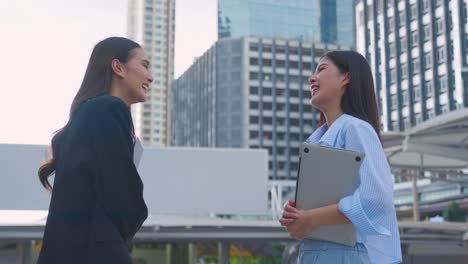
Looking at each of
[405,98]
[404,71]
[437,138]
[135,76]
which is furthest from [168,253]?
[404,71]

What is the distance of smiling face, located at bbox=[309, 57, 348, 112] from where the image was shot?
245 cm

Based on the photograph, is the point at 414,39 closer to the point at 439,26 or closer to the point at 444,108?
the point at 439,26

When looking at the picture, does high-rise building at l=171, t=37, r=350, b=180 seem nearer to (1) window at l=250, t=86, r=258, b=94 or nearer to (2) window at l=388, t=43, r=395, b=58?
(1) window at l=250, t=86, r=258, b=94

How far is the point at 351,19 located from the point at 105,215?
11367 cm

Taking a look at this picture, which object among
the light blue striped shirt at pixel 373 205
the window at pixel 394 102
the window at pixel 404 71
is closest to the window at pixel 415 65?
the window at pixel 404 71

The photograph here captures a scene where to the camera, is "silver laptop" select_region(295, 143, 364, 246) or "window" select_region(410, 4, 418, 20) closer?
"silver laptop" select_region(295, 143, 364, 246)

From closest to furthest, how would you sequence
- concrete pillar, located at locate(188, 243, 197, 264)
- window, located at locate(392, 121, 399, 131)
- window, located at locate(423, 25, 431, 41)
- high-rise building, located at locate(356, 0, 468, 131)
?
1. concrete pillar, located at locate(188, 243, 197, 264)
2. high-rise building, located at locate(356, 0, 468, 131)
3. window, located at locate(423, 25, 431, 41)
4. window, located at locate(392, 121, 399, 131)

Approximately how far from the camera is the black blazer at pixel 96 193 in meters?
1.83

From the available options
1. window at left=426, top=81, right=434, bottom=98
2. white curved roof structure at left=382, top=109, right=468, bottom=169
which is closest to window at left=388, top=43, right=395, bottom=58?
window at left=426, top=81, right=434, bottom=98

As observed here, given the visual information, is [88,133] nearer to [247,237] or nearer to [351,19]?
[247,237]

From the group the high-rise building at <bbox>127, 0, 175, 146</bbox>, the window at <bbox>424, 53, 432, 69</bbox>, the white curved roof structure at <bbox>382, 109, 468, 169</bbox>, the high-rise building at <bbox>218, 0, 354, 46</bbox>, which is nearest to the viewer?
the white curved roof structure at <bbox>382, 109, 468, 169</bbox>

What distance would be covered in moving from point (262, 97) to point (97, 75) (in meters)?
97.0

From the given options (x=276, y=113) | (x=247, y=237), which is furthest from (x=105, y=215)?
(x=276, y=113)

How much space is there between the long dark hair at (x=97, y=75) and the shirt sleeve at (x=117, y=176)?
9.8 inches
